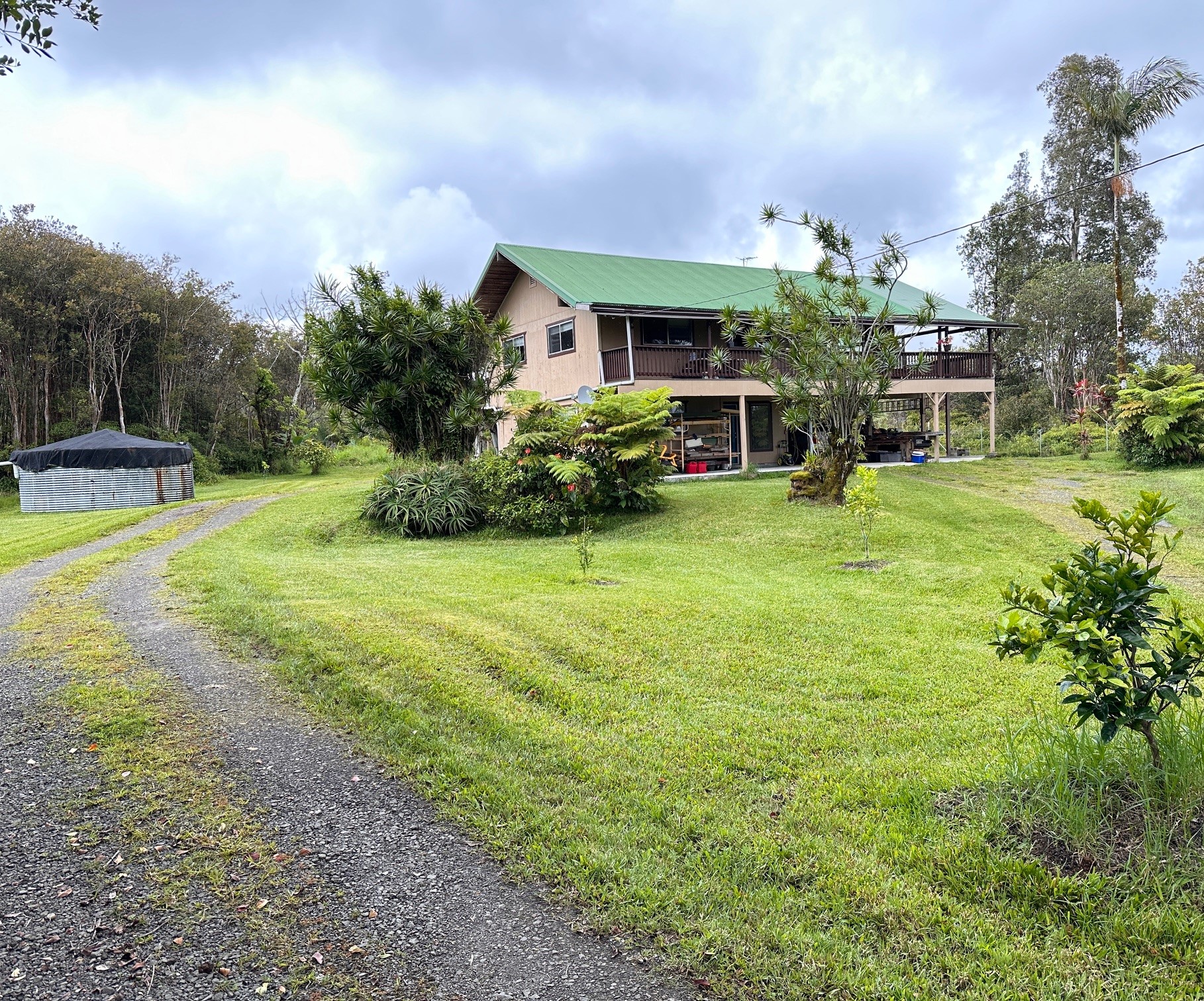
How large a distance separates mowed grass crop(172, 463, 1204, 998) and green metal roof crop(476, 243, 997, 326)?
12.5 meters

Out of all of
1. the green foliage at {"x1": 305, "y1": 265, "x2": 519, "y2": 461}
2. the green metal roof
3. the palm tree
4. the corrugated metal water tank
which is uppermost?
the palm tree

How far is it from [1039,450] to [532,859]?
28045 mm

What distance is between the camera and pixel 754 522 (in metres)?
12.5

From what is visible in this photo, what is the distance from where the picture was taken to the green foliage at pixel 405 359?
13.8 metres

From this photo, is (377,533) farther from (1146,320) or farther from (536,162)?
(1146,320)

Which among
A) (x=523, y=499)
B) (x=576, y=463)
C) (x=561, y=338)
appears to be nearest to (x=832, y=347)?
(x=576, y=463)

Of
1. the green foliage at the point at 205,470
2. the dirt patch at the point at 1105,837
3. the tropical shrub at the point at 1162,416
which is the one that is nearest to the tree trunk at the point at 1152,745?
the dirt patch at the point at 1105,837

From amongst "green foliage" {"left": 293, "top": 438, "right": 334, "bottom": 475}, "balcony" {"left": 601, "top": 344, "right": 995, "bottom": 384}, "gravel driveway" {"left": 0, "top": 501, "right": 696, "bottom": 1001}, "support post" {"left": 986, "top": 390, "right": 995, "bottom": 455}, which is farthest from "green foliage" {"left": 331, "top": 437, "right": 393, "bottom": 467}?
"gravel driveway" {"left": 0, "top": 501, "right": 696, "bottom": 1001}

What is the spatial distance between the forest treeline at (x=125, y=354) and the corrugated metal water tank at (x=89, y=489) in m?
7.34

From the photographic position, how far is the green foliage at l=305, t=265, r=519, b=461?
13.8 m

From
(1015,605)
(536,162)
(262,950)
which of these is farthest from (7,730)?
(536,162)

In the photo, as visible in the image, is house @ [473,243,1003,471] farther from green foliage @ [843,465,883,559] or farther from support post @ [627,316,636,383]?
green foliage @ [843,465,883,559]

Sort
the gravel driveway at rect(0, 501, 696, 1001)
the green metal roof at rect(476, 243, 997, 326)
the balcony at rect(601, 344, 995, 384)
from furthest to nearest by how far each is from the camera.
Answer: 1. the green metal roof at rect(476, 243, 997, 326)
2. the balcony at rect(601, 344, 995, 384)
3. the gravel driveway at rect(0, 501, 696, 1001)

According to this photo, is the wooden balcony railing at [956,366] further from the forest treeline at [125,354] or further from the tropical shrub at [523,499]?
the forest treeline at [125,354]
